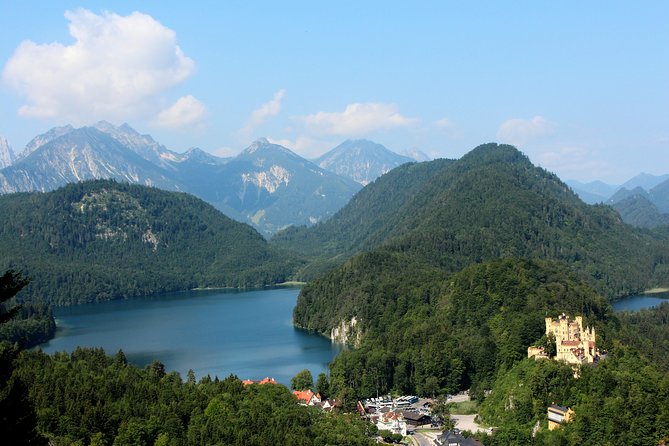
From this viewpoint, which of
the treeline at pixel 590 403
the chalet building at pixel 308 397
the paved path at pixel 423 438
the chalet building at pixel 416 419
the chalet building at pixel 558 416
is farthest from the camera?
the chalet building at pixel 308 397

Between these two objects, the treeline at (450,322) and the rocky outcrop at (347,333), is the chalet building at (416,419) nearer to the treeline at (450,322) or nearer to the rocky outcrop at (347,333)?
the treeline at (450,322)

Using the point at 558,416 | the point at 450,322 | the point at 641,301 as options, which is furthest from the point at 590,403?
the point at 641,301

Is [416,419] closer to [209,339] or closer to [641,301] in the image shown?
[209,339]

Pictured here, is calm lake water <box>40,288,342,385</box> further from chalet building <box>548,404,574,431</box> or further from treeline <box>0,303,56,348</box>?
chalet building <box>548,404,574,431</box>

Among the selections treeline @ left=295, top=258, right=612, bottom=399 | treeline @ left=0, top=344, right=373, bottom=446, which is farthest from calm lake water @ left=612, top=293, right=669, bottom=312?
treeline @ left=0, top=344, right=373, bottom=446

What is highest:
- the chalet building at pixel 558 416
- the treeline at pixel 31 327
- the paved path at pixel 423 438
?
the treeline at pixel 31 327

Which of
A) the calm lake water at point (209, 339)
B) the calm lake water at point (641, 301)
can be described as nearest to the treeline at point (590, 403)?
the calm lake water at point (209, 339)

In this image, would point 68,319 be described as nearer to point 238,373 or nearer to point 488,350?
point 238,373
